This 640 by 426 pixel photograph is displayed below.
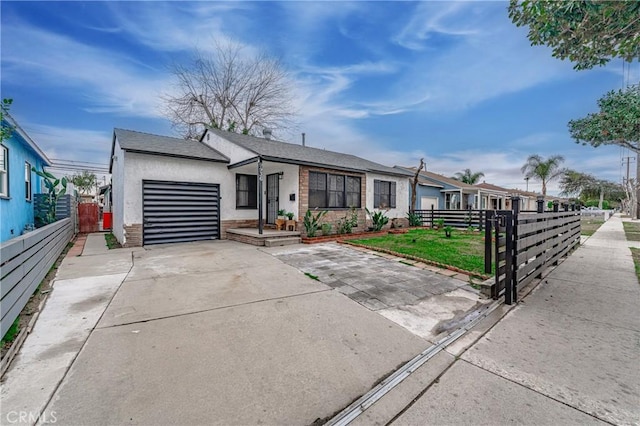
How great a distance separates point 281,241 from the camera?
28.8 feet

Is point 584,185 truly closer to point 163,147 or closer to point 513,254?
point 513,254

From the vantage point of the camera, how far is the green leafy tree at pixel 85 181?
108ft

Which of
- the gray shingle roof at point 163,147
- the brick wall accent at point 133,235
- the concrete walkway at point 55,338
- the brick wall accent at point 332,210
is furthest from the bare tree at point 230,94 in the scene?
the concrete walkway at point 55,338

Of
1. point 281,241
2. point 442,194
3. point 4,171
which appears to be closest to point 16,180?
point 4,171

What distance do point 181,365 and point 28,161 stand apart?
12.8 meters

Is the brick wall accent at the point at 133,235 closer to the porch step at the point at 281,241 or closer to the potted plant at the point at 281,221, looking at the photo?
the porch step at the point at 281,241

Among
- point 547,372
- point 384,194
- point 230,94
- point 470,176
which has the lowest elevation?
point 547,372

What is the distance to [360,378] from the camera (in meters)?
2.20

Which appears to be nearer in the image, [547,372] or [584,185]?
[547,372]

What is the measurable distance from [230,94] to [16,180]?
1542 cm

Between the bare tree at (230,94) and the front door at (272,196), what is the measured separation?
38.2 feet

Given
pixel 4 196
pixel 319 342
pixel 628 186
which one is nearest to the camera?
pixel 319 342

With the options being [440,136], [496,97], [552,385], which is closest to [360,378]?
[552,385]

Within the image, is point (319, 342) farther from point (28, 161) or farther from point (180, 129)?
point (180, 129)
